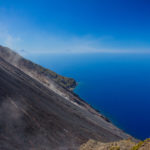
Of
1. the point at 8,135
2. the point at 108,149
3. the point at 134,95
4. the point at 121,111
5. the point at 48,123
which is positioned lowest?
the point at 8,135

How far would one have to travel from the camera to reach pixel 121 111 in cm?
8344

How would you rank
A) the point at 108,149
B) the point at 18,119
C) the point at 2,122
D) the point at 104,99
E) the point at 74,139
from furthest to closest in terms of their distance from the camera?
the point at 104,99 → the point at 74,139 → the point at 18,119 → the point at 2,122 → the point at 108,149

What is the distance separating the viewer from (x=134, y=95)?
115m

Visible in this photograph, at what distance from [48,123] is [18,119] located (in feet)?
20.9

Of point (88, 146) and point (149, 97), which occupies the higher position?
point (149, 97)

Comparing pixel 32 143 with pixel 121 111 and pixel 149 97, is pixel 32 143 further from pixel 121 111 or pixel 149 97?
pixel 149 97

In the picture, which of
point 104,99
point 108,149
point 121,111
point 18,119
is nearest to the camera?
point 108,149

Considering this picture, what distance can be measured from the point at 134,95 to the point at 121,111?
136ft

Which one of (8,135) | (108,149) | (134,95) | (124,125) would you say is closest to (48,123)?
(8,135)

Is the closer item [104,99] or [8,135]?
[8,135]

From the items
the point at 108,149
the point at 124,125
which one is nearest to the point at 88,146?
the point at 108,149

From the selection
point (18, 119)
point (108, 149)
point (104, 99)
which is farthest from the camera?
point (104, 99)

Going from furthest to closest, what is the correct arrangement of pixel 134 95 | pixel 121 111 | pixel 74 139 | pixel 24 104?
pixel 134 95 < pixel 121 111 < pixel 24 104 < pixel 74 139

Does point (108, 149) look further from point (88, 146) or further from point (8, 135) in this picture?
point (8, 135)
